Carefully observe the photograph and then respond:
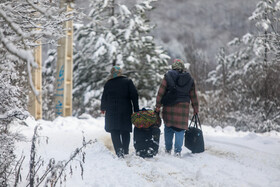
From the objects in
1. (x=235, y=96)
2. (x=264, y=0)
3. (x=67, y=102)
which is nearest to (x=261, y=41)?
(x=264, y=0)

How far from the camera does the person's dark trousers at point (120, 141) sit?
5941 millimetres

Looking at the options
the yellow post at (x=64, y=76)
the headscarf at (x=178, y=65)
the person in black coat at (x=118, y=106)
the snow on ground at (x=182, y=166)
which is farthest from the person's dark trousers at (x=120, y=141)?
the yellow post at (x=64, y=76)

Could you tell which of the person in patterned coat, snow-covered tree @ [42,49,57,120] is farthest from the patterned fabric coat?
snow-covered tree @ [42,49,57,120]

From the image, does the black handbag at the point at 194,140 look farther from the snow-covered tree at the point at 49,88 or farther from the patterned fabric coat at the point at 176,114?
the snow-covered tree at the point at 49,88

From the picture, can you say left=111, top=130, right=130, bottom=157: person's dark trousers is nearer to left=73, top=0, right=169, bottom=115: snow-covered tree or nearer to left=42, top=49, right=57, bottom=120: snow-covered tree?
left=42, top=49, right=57, bottom=120: snow-covered tree

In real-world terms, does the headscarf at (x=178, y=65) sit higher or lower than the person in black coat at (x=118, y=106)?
higher

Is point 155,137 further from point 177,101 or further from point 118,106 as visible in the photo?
point 118,106

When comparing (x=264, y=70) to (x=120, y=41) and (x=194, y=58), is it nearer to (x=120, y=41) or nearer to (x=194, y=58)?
(x=194, y=58)

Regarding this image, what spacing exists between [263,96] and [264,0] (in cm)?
946

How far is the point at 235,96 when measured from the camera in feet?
45.9

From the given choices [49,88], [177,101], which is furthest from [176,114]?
[49,88]

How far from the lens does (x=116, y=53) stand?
16688 millimetres

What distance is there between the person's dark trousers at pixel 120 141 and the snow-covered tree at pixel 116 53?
421 inches

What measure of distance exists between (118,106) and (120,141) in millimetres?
666
